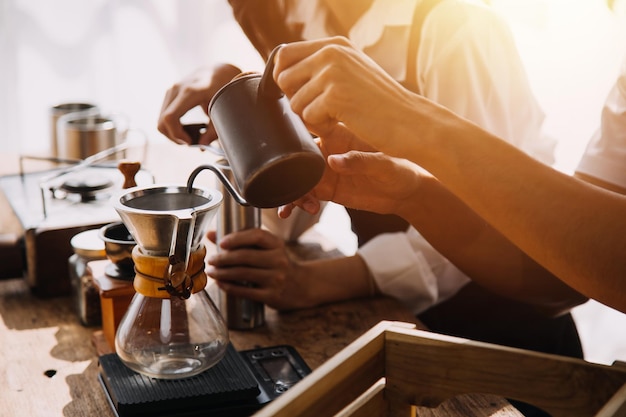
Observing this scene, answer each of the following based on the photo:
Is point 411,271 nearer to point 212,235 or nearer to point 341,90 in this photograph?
point 212,235

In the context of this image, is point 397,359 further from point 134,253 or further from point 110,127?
point 110,127

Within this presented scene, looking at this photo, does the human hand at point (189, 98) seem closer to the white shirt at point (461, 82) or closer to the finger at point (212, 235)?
the finger at point (212, 235)

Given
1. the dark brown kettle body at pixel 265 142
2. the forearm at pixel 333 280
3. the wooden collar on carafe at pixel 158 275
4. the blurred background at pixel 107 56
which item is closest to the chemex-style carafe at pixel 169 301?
the wooden collar on carafe at pixel 158 275

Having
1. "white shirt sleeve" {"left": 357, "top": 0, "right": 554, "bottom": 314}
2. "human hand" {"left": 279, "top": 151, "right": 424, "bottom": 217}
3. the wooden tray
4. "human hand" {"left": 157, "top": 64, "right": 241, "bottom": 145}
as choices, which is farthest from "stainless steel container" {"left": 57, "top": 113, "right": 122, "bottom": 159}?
the wooden tray

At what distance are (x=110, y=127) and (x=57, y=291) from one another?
0.60 meters

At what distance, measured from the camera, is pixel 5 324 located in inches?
50.6

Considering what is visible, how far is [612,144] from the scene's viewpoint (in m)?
1.38

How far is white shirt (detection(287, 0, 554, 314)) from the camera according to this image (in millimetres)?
1512

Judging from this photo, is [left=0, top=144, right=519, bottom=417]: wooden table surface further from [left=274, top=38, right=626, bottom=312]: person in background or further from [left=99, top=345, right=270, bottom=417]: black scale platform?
[left=274, top=38, right=626, bottom=312]: person in background

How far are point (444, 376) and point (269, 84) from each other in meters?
0.39

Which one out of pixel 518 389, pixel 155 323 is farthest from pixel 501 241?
pixel 155 323

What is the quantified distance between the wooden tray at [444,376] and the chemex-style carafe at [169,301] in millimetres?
252

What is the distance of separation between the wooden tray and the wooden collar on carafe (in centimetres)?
25

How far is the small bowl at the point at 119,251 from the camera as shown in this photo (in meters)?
1.16
